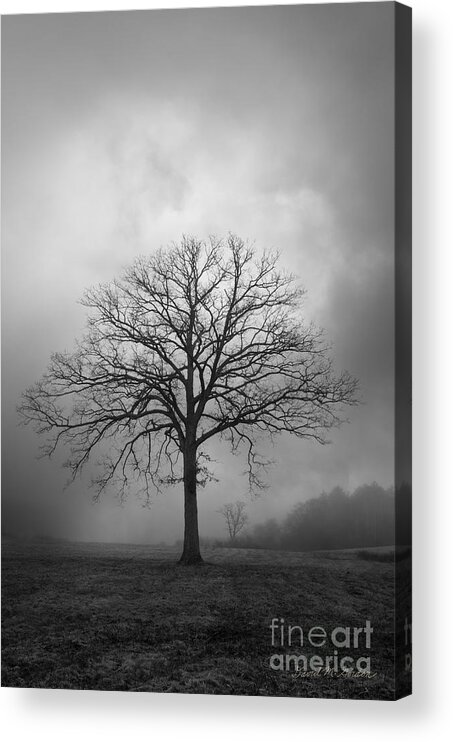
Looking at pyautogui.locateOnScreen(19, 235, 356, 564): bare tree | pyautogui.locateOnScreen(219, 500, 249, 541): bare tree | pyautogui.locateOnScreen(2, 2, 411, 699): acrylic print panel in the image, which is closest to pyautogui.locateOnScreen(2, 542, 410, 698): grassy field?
pyautogui.locateOnScreen(2, 2, 411, 699): acrylic print panel

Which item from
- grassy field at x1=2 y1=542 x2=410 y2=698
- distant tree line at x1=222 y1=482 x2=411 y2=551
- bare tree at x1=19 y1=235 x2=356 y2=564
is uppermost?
bare tree at x1=19 y1=235 x2=356 y2=564

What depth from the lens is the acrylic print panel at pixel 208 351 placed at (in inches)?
343

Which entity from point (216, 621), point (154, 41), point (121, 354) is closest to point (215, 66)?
point (154, 41)

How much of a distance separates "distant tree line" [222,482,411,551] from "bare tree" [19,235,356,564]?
469 millimetres

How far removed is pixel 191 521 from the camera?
909 centimetres

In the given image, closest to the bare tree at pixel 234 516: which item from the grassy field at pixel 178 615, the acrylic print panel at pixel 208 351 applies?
the acrylic print panel at pixel 208 351

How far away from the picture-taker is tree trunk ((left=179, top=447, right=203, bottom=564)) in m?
9.06

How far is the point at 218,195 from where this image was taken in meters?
9.10

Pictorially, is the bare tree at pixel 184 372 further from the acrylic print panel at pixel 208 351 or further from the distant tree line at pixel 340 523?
the distant tree line at pixel 340 523

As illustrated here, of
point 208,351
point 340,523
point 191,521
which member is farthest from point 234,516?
point 208,351

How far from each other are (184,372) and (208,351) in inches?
10.2

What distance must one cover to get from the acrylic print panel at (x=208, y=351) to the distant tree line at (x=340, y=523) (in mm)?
17

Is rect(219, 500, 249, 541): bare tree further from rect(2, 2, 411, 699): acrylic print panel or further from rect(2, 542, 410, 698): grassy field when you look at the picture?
rect(2, 542, 410, 698): grassy field

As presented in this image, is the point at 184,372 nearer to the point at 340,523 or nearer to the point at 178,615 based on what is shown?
the point at 340,523
